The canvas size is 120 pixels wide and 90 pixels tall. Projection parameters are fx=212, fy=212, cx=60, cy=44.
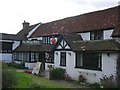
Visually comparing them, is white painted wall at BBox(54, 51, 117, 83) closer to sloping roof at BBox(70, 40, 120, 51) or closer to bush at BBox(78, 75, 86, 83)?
bush at BBox(78, 75, 86, 83)

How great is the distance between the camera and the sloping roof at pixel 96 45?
1744 cm

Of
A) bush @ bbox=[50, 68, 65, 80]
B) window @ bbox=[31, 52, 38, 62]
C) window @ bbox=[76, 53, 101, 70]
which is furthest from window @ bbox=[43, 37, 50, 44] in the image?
window @ bbox=[76, 53, 101, 70]

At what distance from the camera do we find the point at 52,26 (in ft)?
110

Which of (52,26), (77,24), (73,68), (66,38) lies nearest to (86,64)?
(73,68)

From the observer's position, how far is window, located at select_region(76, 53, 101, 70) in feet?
60.7

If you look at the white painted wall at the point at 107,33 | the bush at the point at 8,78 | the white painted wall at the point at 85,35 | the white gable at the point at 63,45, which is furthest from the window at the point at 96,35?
the bush at the point at 8,78

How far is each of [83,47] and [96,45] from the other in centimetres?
135

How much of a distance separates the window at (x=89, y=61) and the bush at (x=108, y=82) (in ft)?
5.54

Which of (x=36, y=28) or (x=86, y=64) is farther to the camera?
(x=36, y=28)

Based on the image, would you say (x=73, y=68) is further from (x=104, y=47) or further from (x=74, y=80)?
(x=104, y=47)

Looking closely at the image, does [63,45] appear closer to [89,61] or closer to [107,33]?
[89,61]

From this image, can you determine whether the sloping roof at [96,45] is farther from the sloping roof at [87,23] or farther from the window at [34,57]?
the window at [34,57]

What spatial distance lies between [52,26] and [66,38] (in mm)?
11625

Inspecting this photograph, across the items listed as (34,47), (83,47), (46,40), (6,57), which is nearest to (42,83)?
(83,47)
